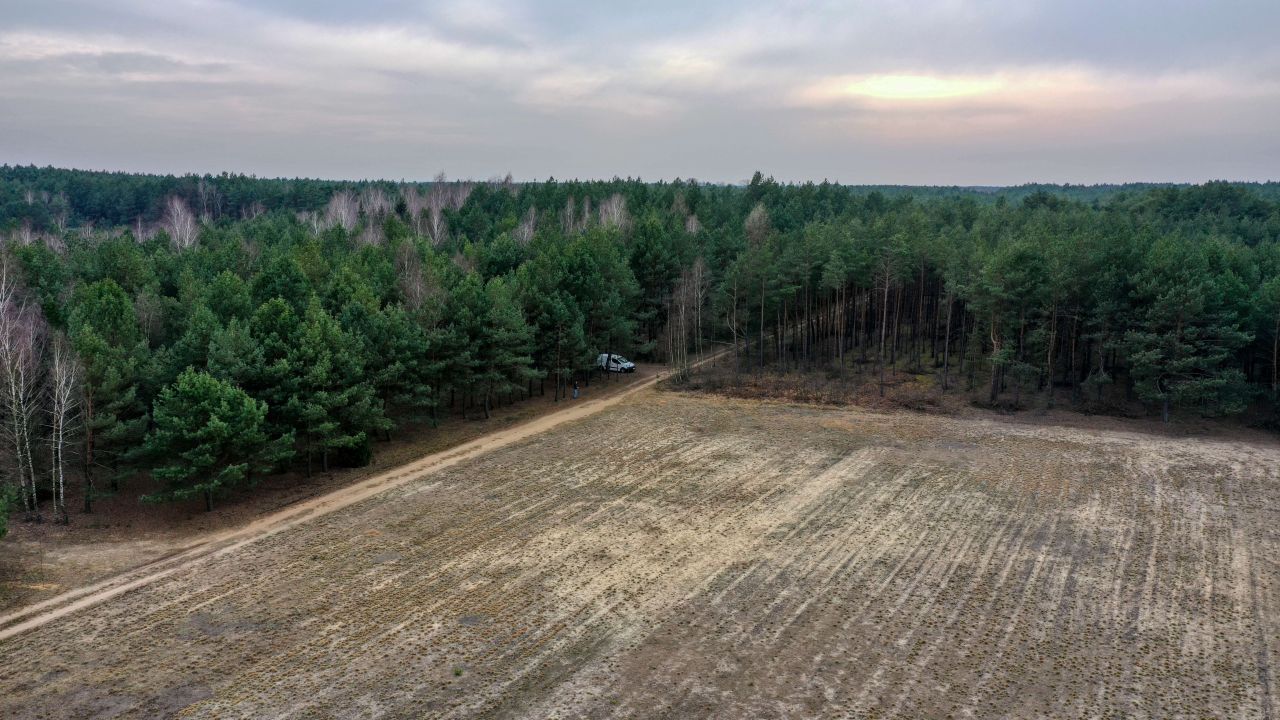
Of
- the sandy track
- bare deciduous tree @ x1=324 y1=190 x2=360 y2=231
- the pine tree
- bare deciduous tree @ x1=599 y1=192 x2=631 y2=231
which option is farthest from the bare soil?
bare deciduous tree @ x1=324 y1=190 x2=360 y2=231

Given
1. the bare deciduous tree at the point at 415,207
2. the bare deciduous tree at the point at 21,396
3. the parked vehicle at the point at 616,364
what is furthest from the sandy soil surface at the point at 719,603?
the bare deciduous tree at the point at 415,207

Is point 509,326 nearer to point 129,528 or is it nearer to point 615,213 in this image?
point 129,528

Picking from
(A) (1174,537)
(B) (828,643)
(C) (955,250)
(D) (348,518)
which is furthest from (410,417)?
(C) (955,250)

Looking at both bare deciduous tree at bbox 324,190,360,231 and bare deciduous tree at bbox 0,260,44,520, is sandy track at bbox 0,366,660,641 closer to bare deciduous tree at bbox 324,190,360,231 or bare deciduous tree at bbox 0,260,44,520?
bare deciduous tree at bbox 0,260,44,520

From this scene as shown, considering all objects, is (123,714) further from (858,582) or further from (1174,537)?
(1174,537)

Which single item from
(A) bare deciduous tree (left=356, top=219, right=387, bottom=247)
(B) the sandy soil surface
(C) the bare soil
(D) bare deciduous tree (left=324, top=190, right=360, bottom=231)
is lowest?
(C) the bare soil

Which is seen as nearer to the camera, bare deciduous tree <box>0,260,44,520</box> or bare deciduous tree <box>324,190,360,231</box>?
bare deciduous tree <box>0,260,44,520</box>

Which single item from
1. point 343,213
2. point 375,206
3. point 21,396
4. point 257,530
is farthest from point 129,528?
point 375,206
